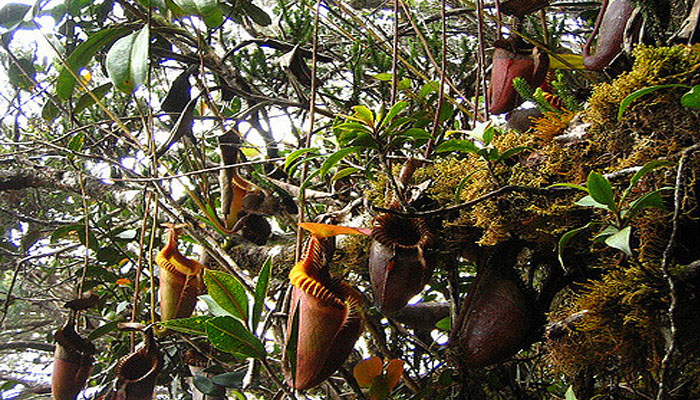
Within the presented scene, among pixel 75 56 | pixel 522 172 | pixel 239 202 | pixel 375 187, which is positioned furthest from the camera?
pixel 239 202

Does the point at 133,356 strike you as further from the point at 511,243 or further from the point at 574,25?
the point at 574,25

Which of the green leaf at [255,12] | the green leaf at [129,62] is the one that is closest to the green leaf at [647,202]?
the green leaf at [129,62]

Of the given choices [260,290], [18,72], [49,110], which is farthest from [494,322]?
[18,72]

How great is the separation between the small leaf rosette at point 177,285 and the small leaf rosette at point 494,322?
2.03ft

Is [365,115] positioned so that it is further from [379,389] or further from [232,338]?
[379,389]

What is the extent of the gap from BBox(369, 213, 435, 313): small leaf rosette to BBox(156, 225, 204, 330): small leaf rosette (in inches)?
21.1

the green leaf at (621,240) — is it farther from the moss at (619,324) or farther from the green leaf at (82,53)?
the green leaf at (82,53)

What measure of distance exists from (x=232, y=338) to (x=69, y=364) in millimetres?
723

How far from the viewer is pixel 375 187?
1026 millimetres

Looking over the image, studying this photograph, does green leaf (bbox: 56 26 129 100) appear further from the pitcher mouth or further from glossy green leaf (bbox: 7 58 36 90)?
the pitcher mouth

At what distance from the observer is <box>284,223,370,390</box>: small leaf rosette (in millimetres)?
700

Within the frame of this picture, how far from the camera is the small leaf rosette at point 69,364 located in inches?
47.0

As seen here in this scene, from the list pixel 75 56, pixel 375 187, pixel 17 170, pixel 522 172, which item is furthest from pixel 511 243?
pixel 17 170

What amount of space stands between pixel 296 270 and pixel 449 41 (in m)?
1.65
